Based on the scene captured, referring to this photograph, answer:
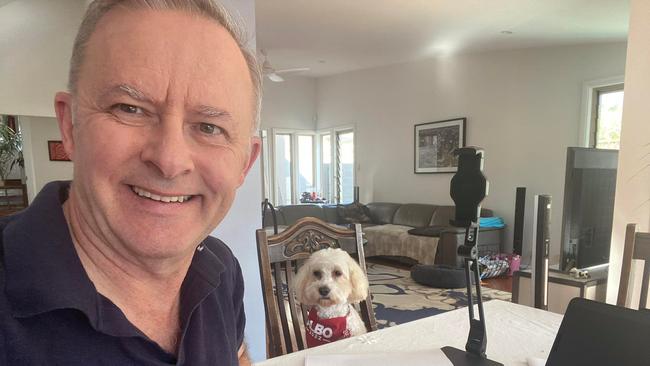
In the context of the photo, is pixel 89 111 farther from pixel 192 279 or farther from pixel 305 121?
pixel 305 121

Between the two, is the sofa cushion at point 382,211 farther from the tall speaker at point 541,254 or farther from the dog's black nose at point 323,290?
the dog's black nose at point 323,290

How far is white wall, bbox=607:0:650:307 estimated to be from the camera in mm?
1967

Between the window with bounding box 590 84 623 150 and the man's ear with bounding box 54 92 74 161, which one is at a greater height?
the window with bounding box 590 84 623 150

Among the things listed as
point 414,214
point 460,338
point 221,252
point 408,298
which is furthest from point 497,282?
point 221,252

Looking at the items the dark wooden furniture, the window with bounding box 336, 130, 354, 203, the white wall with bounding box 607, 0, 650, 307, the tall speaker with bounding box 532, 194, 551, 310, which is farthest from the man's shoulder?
the window with bounding box 336, 130, 354, 203

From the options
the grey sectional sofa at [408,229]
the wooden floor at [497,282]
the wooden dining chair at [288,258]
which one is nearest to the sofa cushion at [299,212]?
the grey sectional sofa at [408,229]

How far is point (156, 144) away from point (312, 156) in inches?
301

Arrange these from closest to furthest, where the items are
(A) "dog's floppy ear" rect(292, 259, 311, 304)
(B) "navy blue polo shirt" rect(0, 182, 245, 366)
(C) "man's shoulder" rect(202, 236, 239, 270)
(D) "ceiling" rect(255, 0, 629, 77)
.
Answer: (B) "navy blue polo shirt" rect(0, 182, 245, 366) < (C) "man's shoulder" rect(202, 236, 239, 270) < (A) "dog's floppy ear" rect(292, 259, 311, 304) < (D) "ceiling" rect(255, 0, 629, 77)

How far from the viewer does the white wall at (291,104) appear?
7512 mm

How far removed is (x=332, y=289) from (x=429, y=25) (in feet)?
11.7

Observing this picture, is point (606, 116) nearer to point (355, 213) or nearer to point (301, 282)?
point (355, 213)

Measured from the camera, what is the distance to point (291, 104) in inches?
307

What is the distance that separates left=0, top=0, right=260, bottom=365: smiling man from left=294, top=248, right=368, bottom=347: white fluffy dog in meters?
1.21

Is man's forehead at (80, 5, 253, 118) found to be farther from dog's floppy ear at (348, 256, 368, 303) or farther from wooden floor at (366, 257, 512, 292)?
wooden floor at (366, 257, 512, 292)
